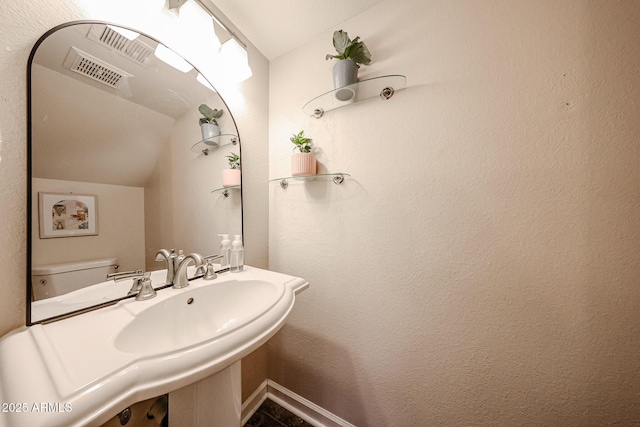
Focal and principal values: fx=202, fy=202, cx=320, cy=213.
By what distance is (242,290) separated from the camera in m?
0.76

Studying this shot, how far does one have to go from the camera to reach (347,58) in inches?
31.8

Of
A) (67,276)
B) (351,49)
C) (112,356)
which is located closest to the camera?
(112,356)

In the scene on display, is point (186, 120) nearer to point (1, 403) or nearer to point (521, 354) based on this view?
point (1, 403)

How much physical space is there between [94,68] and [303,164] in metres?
0.69

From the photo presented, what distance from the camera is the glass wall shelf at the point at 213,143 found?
2.70 feet

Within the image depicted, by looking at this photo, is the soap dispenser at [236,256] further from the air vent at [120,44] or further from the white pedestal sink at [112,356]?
the air vent at [120,44]

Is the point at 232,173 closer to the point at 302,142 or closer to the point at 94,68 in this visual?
the point at 302,142

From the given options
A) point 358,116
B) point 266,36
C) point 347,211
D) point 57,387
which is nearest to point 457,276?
point 347,211

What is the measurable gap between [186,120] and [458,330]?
127cm

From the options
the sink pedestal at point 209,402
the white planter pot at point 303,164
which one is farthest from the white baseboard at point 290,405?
the white planter pot at point 303,164

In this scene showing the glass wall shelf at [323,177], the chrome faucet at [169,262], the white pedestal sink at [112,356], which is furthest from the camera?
the glass wall shelf at [323,177]

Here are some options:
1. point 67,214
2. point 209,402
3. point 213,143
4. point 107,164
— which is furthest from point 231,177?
point 209,402

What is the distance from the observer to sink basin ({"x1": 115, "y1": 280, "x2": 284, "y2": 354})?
0.51 metres

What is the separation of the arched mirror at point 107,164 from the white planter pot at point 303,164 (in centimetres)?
36
